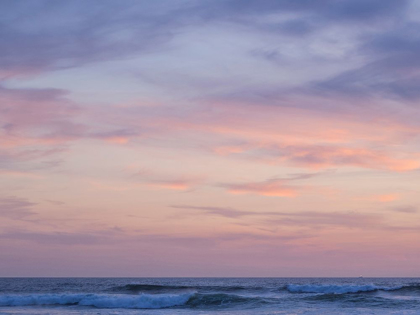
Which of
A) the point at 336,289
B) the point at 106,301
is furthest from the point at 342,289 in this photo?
the point at 106,301

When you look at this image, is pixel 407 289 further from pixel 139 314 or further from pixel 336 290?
pixel 139 314

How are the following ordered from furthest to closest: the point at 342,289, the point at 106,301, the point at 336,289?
the point at 336,289 → the point at 342,289 → the point at 106,301

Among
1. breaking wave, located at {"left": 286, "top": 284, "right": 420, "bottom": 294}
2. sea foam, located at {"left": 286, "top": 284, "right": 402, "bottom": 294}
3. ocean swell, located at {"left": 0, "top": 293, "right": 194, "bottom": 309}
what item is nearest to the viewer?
ocean swell, located at {"left": 0, "top": 293, "right": 194, "bottom": 309}

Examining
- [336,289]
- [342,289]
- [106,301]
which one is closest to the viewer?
[106,301]

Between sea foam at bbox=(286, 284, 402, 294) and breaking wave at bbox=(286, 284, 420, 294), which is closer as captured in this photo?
breaking wave at bbox=(286, 284, 420, 294)

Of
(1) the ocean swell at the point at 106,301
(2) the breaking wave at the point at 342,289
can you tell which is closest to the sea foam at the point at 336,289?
(2) the breaking wave at the point at 342,289

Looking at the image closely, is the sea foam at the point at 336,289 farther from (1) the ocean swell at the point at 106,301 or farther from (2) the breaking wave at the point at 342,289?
(1) the ocean swell at the point at 106,301

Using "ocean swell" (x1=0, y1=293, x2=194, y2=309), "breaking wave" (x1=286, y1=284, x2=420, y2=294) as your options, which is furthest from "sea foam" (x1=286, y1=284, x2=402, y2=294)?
"ocean swell" (x1=0, y1=293, x2=194, y2=309)

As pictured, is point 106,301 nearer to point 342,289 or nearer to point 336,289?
point 336,289

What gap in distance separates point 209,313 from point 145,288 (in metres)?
23.9

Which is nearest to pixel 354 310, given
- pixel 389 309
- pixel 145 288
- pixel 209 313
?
pixel 389 309

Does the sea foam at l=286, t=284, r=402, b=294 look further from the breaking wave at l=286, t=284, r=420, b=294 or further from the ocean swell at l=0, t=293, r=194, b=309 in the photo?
the ocean swell at l=0, t=293, r=194, b=309

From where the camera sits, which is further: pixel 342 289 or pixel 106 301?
pixel 342 289

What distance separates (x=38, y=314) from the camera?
104ft
